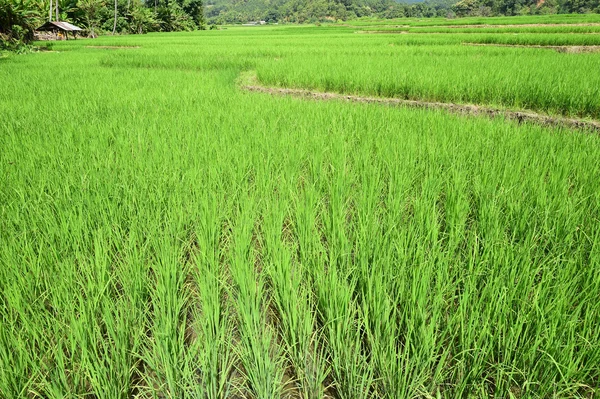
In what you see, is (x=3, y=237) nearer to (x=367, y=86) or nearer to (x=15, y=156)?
(x=15, y=156)

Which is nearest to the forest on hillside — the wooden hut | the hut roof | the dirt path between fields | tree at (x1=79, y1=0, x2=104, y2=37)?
tree at (x1=79, y1=0, x2=104, y2=37)

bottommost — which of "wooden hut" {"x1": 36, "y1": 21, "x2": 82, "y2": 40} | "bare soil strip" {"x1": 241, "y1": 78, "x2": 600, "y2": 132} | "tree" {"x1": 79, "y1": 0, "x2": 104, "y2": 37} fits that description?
"bare soil strip" {"x1": 241, "y1": 78, "x2": 600, "y2": 132}

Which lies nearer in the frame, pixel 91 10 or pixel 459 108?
pixel 459 108

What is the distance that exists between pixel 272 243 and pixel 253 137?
168cm

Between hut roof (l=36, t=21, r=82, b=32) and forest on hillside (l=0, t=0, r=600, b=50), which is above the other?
forest on hillside (l=0, t=0, r=600, b=50)

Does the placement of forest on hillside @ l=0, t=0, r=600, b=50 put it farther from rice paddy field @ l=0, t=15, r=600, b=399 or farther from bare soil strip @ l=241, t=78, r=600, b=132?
rice paddy field @ l=0, t=15, r=600, b=399

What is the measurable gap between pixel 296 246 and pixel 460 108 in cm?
408

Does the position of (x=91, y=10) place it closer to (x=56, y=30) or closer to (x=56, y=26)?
(x=56, y=30)

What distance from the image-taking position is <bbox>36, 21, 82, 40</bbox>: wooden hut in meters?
22.5

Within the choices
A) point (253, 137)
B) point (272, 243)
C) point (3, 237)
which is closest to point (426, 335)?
point (272, 243)

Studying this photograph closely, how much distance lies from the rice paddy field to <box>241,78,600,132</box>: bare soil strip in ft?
0.97

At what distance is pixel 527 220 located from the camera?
5.19ft

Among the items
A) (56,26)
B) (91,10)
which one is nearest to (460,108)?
(56,26)

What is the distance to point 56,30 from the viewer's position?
23766mm
